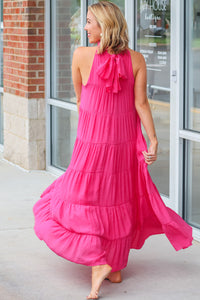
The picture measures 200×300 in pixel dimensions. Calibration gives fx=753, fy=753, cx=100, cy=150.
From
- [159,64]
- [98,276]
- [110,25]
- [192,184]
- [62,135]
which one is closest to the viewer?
[110,25]

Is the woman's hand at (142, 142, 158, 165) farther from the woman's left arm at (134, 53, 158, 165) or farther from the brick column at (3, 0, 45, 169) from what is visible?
the brick column at (3, 0, 45, 169)

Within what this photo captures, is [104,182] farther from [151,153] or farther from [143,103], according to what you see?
[143,103]

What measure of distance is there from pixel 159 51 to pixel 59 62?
2.45 meters

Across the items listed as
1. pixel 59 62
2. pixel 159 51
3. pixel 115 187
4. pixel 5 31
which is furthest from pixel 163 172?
pixel 5 31

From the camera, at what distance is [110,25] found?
16.1ft

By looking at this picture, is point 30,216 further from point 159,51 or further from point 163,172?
point 159,51

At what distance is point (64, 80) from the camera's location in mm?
9320

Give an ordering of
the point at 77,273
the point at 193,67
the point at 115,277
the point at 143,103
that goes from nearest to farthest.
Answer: the point at 143,103 < the point at 115,277 < the point at 77,273 < the point at 193,67

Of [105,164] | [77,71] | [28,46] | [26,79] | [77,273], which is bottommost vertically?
[77,273]

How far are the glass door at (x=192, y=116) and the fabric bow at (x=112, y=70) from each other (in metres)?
1.58

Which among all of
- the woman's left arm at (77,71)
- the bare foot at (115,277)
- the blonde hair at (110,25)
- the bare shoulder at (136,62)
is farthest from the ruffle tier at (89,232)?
the blonde hair at (110,25)

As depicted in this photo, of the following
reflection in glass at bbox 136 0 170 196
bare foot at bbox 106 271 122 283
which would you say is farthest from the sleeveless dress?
reflection in glass at bbox 136 0 170 196

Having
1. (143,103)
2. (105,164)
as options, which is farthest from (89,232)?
(143,103)

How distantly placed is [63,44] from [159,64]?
92.6 inches
